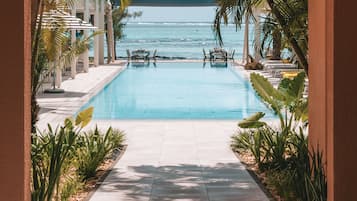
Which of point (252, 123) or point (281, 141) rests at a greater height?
point (252, 123)

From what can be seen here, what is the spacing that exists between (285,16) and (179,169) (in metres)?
2.56

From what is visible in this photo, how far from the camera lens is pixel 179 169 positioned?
859 centimetres

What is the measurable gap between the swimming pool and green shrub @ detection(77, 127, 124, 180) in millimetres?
5628

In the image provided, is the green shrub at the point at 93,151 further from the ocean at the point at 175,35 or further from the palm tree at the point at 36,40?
the ocean at the point at 175,35

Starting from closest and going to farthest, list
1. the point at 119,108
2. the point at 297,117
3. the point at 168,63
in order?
the point at 297,117, the point at 119,108, the point at 168,63

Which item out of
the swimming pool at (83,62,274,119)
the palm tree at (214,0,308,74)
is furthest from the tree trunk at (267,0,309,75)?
the swimming pool at (83,62,274,119)

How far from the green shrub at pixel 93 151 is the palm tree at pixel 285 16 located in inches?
89.7

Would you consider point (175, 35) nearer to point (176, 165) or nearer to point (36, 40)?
point (176, 165)

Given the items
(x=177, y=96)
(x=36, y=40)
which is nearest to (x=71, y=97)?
(x=177, y=96)

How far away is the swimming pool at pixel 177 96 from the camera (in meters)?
16.5
